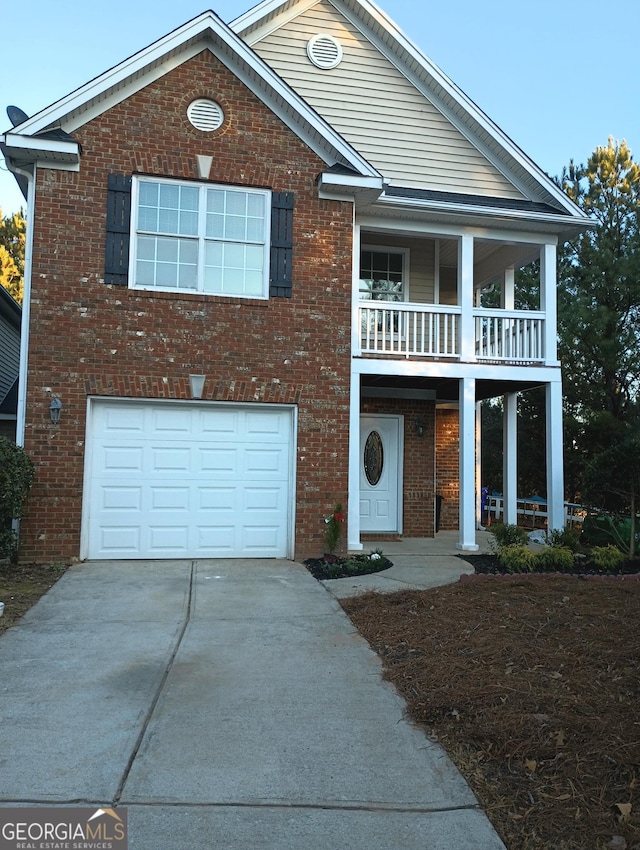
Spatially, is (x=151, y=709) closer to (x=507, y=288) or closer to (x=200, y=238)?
(x=200, y=238)

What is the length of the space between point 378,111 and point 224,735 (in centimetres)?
1099

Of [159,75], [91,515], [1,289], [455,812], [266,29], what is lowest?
[455,812]

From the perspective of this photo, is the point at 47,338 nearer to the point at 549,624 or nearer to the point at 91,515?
the point at 91,515

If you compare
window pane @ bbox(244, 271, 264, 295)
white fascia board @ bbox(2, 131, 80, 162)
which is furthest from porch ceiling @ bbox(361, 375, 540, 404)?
white fascia board @ bbox(2, 131, 80, 162)

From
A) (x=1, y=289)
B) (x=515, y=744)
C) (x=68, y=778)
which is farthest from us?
(x=1, y=289)

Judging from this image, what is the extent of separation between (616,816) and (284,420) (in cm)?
708

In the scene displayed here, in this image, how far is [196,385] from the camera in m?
9.07

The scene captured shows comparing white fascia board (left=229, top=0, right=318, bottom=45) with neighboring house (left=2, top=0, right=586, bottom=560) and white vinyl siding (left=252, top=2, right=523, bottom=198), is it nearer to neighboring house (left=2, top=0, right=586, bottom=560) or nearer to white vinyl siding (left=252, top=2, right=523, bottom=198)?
white vinyl siding (left=252, top=2, right=523, bottom=198)

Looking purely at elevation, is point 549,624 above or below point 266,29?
below

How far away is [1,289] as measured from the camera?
15.7m

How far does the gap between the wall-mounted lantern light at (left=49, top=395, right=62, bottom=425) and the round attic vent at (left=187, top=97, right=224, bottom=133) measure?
4.21m

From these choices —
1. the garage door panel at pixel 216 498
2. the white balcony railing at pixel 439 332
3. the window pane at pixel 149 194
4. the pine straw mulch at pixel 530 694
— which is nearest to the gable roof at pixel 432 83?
the white balcony railing at pixel 439 332

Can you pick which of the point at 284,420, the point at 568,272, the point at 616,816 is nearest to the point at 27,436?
the point at 284,420

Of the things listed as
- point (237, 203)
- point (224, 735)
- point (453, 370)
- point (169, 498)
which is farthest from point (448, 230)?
point (224, 735)
